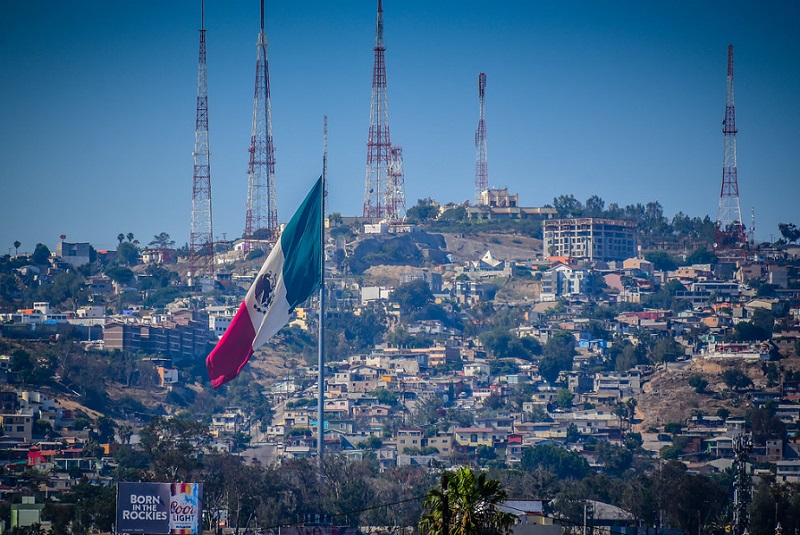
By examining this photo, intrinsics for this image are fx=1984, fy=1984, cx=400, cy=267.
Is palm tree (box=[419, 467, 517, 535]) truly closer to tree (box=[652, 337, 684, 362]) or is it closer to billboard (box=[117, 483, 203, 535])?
billboard (box=[117, 483, 203, 535])

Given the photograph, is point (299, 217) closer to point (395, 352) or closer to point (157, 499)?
point (157, 499)

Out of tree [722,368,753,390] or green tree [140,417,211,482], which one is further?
tree [722,368,753,390]

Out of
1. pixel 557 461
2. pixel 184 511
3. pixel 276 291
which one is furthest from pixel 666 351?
A: pixel 184 511

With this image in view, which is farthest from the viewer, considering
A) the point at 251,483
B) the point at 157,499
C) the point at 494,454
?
the point at 494,454

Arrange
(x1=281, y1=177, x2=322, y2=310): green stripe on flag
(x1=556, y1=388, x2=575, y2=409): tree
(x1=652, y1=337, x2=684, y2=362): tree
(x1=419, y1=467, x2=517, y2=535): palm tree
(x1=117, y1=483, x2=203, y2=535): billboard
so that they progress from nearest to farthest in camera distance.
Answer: (x1=419, y1=467, x2=517, y2=535): palm tree < (x1=117, y1=483, x2=203, y2=535): billboard < (x1=281, y1=177, x2=322, y2=310): green stripe on flag < (x1=556, y1=388, x2=575, y2=409): tree < (x1=652, y1=337, x2=684, y2=362): tree

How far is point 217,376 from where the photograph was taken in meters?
A: 70.8

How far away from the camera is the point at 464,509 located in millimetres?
47125

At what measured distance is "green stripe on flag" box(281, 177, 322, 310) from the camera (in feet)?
241

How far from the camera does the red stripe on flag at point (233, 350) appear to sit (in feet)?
231

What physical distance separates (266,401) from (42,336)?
20047 mm

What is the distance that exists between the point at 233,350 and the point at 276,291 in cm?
304

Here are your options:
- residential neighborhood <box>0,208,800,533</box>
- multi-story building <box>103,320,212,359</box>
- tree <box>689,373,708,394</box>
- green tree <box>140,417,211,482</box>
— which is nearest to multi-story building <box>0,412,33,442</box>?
residential neighborhood <box>0,208,800,533</box>

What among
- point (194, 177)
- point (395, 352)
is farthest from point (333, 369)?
point (194, 177)

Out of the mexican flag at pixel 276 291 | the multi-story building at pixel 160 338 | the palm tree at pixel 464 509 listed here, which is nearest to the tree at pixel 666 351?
the multi-story building at pixel 160 338
